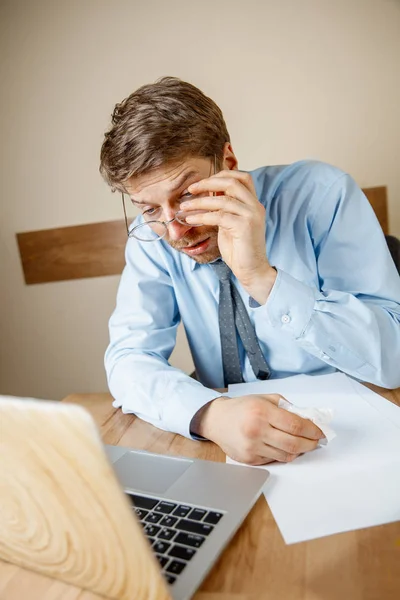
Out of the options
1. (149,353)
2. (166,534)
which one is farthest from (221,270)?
(166,534)

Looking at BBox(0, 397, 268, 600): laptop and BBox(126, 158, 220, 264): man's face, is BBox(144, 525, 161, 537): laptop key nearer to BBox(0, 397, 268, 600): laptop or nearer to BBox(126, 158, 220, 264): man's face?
BBox(0, 397, 268, 600): laptop

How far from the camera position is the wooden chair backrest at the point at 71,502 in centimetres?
49

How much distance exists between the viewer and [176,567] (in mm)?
662

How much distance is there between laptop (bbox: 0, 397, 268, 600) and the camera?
0.50m

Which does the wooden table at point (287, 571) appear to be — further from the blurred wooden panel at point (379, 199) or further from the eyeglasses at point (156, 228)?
the blurred wooden panel at point (379, 199)

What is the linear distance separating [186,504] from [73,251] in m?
2.07

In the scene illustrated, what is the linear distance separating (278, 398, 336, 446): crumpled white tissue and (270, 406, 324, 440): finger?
4 centimetres

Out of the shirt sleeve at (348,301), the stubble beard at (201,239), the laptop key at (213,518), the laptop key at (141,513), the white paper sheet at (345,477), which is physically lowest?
the white paper sheet at (345,477)

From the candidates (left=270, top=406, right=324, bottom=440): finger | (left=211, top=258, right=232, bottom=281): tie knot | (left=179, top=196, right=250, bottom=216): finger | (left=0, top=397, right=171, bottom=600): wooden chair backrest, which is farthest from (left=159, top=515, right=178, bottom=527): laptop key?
(left=211, top=258, right=232, bottom=281): tie knot

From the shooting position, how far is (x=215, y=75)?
2434 mm

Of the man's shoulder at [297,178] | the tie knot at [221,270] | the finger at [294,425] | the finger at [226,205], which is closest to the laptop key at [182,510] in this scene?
the finger at [294,425]

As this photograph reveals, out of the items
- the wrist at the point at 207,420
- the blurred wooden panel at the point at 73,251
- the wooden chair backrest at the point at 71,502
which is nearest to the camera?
the wooden chair backrest at the point at 71,502

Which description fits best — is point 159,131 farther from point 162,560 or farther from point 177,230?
point 162,560

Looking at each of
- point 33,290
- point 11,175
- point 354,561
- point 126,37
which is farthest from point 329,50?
point 354,561
